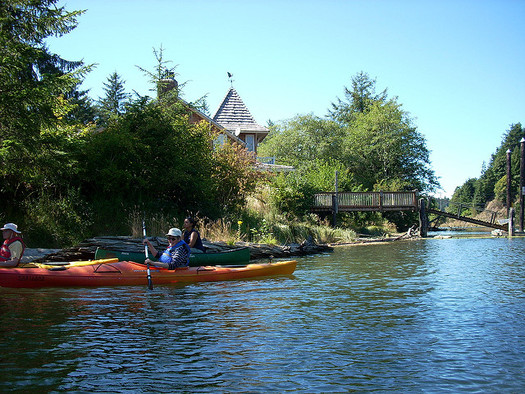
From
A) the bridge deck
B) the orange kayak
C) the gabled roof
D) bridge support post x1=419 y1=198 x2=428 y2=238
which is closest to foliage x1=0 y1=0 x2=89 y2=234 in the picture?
the orange kayak

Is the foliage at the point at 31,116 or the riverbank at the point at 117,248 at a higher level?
the foliage at the point at 31,116

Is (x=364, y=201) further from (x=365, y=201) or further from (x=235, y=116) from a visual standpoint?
(x=235, y=116)

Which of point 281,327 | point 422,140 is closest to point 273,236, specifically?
point 281,327

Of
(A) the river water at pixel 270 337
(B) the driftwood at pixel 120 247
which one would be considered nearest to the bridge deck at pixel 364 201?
(B) the driftwood at pixel 120 247

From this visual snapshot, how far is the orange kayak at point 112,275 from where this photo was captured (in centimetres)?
1130

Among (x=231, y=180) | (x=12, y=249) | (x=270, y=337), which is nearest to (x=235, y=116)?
(x=231, y=180)

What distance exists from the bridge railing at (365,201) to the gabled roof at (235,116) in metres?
11.6

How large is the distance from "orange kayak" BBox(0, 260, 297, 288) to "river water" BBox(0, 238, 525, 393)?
31 centimetres

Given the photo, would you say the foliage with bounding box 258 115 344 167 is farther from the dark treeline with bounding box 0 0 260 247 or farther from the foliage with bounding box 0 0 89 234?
the foliage with bounding box 0 0 89 234

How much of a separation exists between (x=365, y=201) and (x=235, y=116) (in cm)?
1523

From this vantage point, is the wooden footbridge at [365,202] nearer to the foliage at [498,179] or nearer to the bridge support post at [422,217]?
the bridge support post at [422,217]

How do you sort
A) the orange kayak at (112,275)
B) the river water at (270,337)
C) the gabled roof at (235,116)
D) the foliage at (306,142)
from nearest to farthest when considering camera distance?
1. the river water at (270,337)
2. the orange kayak at (112,275)
3. the gabled roof at (235,116)
4. the foliage at (306,142)

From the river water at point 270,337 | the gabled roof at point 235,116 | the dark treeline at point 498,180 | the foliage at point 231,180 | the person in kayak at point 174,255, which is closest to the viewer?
the river water at point 270,337

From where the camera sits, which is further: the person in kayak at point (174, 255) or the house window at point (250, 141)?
the house window at point (250, 141)
